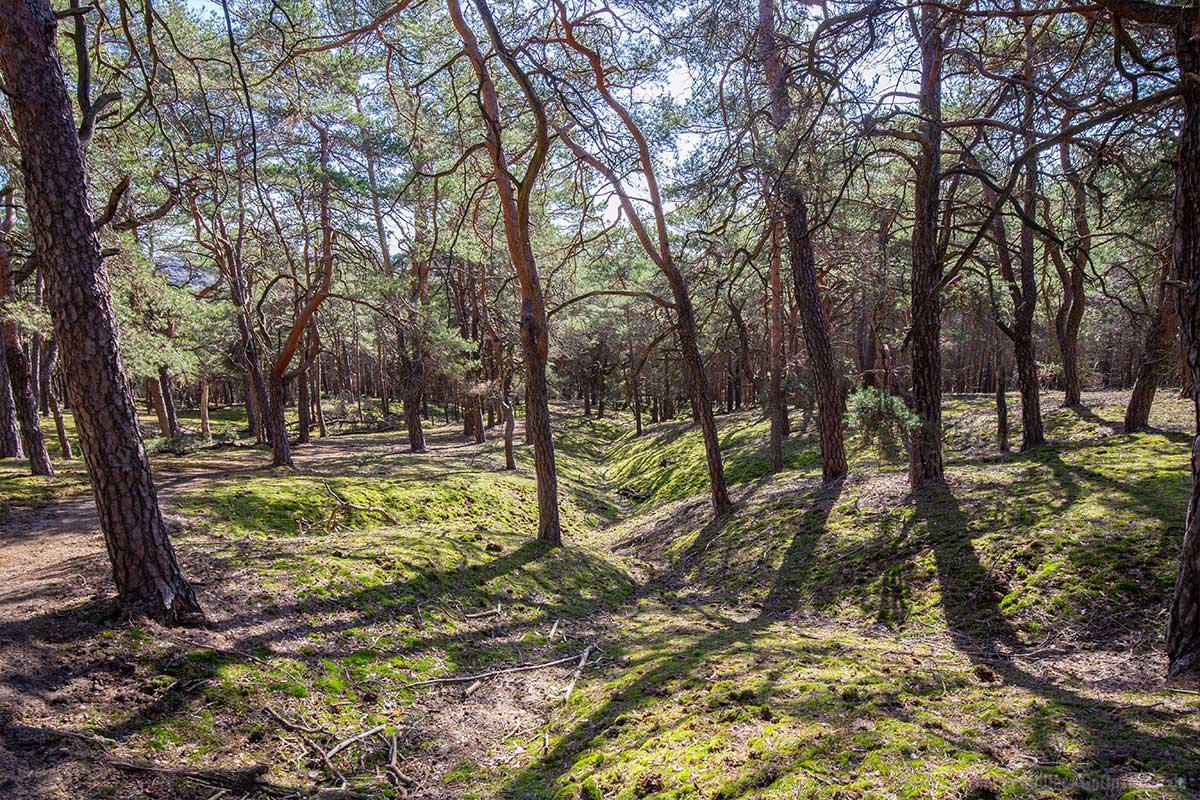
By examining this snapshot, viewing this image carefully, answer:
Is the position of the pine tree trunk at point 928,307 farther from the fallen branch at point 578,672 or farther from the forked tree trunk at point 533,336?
the forked tree trunk at point 533,336

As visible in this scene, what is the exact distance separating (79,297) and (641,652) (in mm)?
5478

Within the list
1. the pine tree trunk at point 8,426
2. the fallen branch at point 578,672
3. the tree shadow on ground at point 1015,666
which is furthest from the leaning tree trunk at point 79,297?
the pine tree trunk at point 8,426

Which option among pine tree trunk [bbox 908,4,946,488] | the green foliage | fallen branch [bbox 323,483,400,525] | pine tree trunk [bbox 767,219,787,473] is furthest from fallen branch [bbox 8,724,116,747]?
pine tree trunk [bbox 767,219,787,473]

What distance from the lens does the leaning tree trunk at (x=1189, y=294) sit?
3.39 m

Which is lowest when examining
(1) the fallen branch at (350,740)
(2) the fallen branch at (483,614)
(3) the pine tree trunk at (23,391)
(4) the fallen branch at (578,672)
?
(4) the fallen branch at (578,672)

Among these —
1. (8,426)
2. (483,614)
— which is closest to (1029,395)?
(483,614)

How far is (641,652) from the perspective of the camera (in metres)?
5.26

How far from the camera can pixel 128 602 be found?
4348 millimetres

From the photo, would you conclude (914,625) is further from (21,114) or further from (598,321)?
(598,321)

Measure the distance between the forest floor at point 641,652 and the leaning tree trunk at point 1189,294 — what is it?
1.40ft

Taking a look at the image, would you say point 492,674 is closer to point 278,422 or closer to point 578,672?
point 578,672

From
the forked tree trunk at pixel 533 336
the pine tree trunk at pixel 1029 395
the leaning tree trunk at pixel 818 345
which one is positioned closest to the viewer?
the forked tree trunk at pixel 533 336

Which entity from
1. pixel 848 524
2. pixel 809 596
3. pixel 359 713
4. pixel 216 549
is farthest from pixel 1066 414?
pixel 216 549

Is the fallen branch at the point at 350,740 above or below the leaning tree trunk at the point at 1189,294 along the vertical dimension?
below
